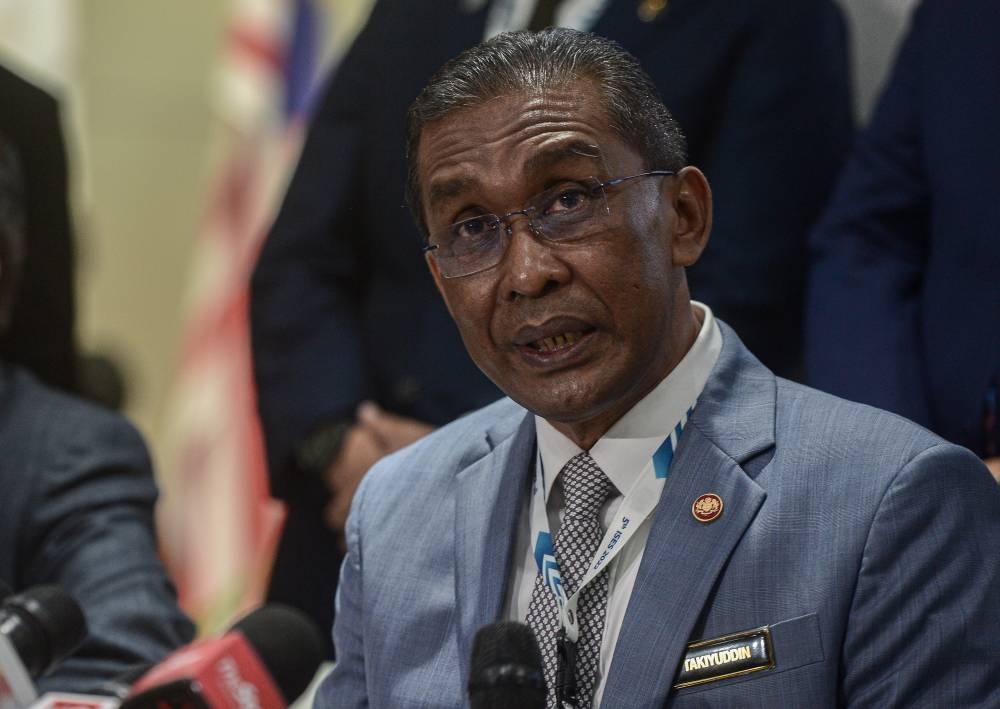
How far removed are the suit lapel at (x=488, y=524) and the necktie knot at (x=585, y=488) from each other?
0.35 feet

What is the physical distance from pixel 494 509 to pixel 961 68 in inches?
42.6

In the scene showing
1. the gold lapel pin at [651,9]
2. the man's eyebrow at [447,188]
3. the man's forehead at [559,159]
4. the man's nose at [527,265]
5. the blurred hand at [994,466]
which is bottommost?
the blurred hand at [994,466]

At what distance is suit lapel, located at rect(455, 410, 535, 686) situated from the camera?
1982 millimetres

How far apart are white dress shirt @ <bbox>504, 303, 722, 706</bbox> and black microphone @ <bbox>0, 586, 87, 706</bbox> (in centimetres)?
59

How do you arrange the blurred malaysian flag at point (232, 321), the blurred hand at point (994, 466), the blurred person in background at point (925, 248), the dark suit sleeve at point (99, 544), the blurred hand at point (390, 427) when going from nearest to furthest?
the blurred hand at point (994, 466)
the blurred person in background at point (925, 248)
the dark suit sleeve at point (99, 544)
the blurred hand at point (390, 427)
the blurred malaysian flag at point (232, 321)

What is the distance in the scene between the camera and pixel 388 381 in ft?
10.1

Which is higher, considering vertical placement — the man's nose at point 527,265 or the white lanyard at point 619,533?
the man's nose at point 527,265

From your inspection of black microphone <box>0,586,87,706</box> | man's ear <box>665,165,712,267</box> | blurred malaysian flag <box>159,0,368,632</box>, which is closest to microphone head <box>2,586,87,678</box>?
black microphone <box>0,586,87,706</box>

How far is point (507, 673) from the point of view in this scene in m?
1.34

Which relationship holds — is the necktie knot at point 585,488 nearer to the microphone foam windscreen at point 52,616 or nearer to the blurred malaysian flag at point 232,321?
the microphone foam windscreen at point 52,616

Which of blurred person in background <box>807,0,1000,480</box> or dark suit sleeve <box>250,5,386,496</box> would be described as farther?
dark suit sleeve <box>250,5,386,496</box>

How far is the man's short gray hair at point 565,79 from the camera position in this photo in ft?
6.46

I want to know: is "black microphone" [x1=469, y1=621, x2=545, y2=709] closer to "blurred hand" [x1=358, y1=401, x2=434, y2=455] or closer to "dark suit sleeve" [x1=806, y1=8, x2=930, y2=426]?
"dark suit sleeve" [x1=806, y1=8, x2=930, y2=426]

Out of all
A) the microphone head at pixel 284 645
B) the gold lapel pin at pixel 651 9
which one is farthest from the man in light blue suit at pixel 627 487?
the gold lapel pin at pixel 651 9
